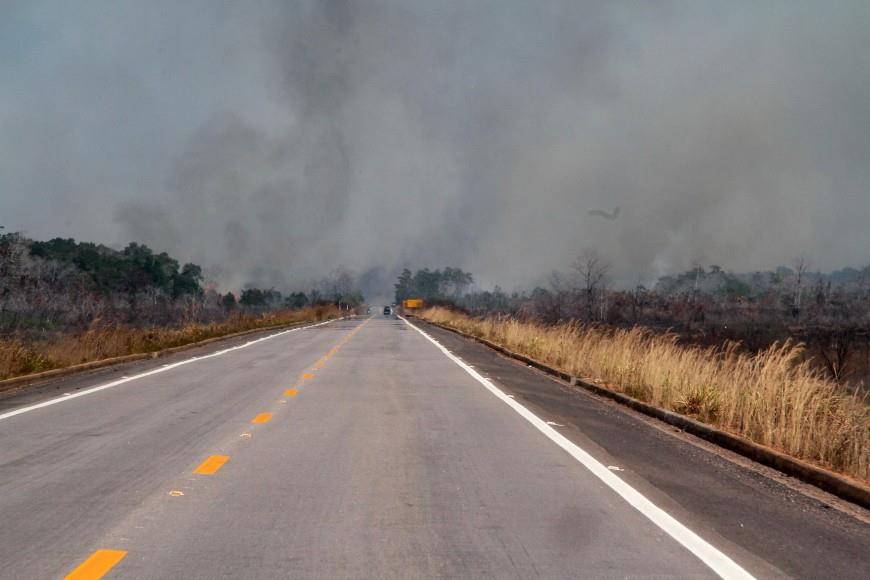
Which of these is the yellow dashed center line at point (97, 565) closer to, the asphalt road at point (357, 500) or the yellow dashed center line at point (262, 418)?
the asphalt road at point (357, 500)

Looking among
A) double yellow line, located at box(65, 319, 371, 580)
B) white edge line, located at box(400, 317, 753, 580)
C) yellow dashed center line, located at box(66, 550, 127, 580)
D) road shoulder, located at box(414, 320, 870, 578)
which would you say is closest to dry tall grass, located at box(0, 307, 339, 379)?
double yellow line, located at box(65, 319, 371, 580)

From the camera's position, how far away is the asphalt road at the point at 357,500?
194 inches

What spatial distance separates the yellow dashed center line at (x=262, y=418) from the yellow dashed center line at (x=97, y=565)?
5451 mm

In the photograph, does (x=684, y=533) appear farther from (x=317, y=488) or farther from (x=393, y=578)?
(x=317, y=488)

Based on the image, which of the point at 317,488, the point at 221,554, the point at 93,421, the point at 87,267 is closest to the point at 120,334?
the point at 93,421

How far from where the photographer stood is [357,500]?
6.40m

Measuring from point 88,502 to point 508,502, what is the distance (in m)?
3.40

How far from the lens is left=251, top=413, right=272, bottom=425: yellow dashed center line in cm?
1057

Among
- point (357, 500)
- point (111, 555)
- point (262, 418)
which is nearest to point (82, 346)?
point (262, 418)

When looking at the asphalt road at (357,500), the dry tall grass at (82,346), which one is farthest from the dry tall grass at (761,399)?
the dry tall grass at (82,346)

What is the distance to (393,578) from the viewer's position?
4586 mm

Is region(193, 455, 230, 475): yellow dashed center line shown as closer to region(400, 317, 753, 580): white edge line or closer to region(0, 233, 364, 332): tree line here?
region(400, 317, 753, 580): white edge line

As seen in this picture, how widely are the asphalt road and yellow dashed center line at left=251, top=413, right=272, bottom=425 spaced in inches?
1.6

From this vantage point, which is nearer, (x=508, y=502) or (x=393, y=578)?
(x=393, y=578)
